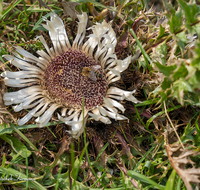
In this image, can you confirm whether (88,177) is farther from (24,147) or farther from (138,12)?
(138,12)

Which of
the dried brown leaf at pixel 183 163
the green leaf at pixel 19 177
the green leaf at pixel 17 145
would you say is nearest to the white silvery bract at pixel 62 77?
the green leaf at pixel 17 145

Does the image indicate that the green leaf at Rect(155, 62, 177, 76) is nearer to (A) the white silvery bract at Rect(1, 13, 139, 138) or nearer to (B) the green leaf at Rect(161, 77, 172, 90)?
(B) the green leaf at Rect(161, 77, 172, 90)

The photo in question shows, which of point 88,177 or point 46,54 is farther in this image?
point 46,54

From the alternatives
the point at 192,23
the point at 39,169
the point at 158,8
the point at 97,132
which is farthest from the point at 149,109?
the point at 158,8

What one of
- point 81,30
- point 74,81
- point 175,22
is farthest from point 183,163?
point 81,30

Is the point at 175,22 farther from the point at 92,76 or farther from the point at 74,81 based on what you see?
the point at 74,81

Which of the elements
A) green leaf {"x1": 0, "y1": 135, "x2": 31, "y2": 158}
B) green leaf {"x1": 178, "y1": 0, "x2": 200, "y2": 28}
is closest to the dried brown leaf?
green leaf {"x1": 178, "y1": 0, "x2": 200, "y2": 28}
